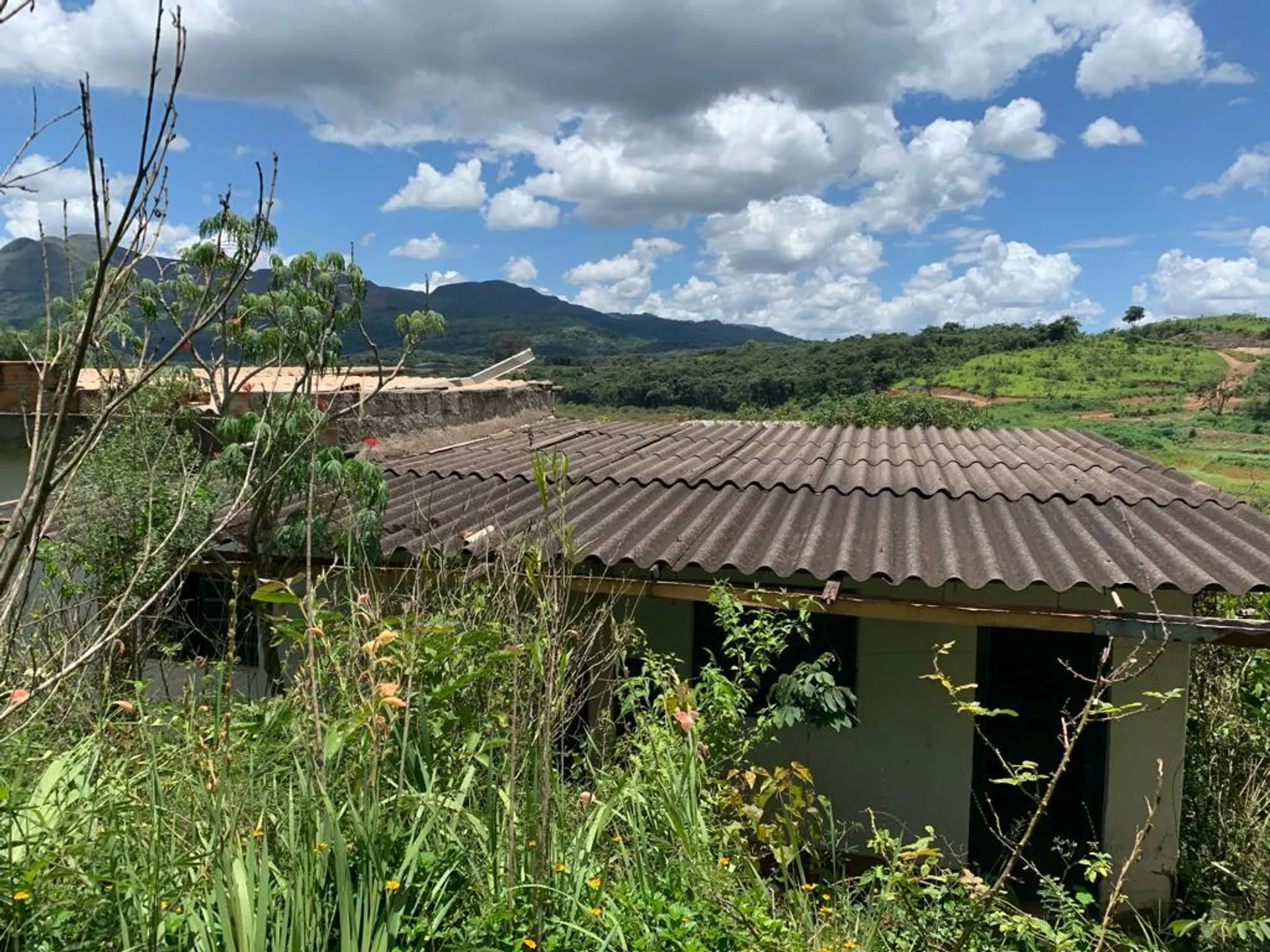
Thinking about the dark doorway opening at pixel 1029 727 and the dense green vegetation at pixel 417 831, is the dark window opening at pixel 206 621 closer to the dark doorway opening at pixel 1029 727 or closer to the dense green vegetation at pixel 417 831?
the dense green vegetation at pixel 417 831

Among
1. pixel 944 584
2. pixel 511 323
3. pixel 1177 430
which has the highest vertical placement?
pixel 511 323

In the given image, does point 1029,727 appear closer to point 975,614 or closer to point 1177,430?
point 975,614

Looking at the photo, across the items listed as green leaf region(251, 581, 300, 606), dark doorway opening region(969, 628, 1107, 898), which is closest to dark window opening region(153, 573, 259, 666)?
green leaf region(251, 581, 300, 606)

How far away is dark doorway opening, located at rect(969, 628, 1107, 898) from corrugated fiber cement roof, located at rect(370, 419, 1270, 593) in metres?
0.98

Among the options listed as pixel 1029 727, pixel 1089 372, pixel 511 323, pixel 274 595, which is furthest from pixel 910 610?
pixel 511 323

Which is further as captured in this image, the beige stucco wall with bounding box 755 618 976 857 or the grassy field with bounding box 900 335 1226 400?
the grassy field with bounding box 900 335 1226 400

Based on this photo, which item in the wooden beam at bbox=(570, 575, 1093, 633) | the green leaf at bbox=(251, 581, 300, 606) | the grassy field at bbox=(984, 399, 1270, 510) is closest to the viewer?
the green leaf at bbox=(251, 581, 300, 606)

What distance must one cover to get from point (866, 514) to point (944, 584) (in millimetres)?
1309

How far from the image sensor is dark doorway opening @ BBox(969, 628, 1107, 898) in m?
5.96

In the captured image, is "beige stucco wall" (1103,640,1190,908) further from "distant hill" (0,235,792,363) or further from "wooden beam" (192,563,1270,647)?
"distant hill" (0,235,792,363)

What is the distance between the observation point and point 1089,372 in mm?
51812

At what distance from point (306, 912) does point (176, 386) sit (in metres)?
5.21

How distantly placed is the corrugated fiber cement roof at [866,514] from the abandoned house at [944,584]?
0.08 feet

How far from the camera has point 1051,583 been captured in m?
4.70
